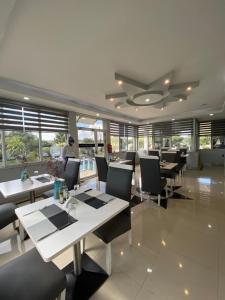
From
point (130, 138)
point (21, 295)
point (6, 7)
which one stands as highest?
point (6, 7)

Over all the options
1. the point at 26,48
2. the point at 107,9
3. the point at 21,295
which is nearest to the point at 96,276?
the point at 21,295

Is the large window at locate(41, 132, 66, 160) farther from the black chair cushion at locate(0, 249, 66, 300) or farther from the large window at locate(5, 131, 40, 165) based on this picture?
the black chair cushion at locate(0, 249, 66, 300)

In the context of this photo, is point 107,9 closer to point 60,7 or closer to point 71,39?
point 60,7

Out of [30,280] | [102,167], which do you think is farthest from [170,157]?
[30,280]

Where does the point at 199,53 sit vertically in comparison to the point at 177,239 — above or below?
above

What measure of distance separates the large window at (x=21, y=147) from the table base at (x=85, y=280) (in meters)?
2.79

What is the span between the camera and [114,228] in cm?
169

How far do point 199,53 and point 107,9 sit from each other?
1.60 m

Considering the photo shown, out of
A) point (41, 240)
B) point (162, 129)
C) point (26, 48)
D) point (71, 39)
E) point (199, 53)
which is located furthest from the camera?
point (162, 129)

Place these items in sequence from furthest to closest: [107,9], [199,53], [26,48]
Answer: [199,53]
[26,48]
[107,9]

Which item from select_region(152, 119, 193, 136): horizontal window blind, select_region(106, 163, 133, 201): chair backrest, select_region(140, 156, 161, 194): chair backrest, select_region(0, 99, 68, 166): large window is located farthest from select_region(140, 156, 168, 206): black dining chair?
select_region(152, 119, 193, 136): horizontal window blind

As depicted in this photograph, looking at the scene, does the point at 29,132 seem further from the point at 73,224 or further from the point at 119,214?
the point at 73,224

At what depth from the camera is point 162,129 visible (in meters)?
8.57

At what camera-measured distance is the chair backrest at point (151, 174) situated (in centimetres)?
309
